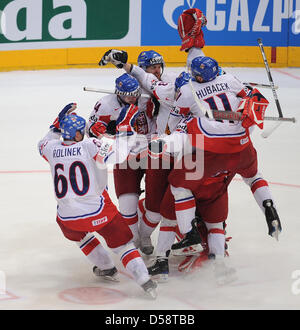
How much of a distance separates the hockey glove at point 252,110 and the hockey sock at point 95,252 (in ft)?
3.72

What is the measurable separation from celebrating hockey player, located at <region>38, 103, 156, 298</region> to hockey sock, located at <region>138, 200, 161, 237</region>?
26.8 inches

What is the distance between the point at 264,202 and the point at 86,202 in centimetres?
123

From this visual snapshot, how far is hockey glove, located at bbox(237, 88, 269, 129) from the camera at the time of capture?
4355 mm

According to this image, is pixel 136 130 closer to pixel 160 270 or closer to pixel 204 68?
pixel 204 68

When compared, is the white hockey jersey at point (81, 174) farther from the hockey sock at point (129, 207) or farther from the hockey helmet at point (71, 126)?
the hockey sock at point (129, 207)

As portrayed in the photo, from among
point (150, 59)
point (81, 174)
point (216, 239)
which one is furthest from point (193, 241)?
point (150, 59)

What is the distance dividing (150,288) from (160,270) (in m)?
0.39

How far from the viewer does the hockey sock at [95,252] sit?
4441 mm

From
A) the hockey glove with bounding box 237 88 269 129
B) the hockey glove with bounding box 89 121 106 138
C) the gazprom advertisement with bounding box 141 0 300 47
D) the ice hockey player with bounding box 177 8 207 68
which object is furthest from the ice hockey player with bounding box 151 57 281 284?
the gazprom advertisement with bounding box 141 0 300 47

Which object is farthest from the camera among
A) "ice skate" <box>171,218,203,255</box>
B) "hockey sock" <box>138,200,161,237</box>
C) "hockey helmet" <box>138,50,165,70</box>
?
"hockey helmet" <box>138,50,165,70</box>

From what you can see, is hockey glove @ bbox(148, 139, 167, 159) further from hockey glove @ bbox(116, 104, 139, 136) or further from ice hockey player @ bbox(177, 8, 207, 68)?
ice hockey player @ bbox(177, 8, 207, 68)

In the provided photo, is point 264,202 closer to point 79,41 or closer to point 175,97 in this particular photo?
point 175,97

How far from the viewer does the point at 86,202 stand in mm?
4234
